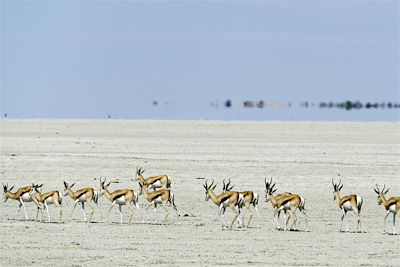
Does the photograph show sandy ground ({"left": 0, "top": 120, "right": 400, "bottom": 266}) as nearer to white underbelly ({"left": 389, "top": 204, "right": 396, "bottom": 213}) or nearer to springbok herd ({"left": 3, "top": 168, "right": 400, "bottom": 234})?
springbok herd ({"left": 3, "top": 168, "right": 400, "bottom": 234})

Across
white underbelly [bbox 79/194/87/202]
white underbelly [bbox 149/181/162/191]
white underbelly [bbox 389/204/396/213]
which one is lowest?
white underbelly [bbox 389/204/396/213]

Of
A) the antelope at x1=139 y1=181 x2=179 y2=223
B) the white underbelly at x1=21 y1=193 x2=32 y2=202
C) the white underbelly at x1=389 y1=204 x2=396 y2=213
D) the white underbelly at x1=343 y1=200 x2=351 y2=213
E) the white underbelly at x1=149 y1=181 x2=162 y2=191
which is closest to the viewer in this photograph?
the white underbelly at x1=389 y1=204 x2=396 y2=213

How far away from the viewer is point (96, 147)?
120 ft

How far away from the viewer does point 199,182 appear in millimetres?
26812

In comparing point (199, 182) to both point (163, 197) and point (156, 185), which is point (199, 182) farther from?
point (163, 197)

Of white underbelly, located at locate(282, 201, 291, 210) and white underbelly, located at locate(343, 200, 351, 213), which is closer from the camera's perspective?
white underbelly, located at locate(282, 201, 291, 210)

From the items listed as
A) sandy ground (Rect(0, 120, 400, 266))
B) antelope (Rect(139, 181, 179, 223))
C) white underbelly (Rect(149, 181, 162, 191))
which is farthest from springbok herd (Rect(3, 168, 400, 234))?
white underbelly (Rect(149, 181, 162, 191))

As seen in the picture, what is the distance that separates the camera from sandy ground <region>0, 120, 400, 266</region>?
16.7 meters

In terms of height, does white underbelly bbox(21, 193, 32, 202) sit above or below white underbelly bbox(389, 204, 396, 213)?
above

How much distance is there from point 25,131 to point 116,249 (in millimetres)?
29898

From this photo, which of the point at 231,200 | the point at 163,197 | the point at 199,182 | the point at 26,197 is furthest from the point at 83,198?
the point at 199,182

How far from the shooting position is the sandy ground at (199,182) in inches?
658

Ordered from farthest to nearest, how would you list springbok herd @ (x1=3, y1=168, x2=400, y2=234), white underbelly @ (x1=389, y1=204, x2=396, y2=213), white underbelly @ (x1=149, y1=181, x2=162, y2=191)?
white underbelly @ (x1=149, y1=181, x2=162, y2=191)
springbok herd @ (x1=3, y1=168, x2=400, y2=234)
white underbelly @ (x1=389, y1=204, x2=396, y2=213)

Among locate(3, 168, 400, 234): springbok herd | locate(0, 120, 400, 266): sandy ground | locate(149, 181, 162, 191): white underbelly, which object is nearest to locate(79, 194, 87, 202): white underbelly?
locate(3, 168, 400, 234): springbok herd
